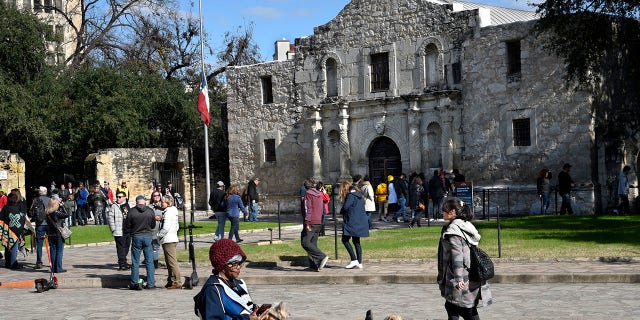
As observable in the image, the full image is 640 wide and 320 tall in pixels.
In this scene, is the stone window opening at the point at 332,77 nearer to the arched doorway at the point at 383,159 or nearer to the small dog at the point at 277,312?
the arched doorway at the point at 383,159

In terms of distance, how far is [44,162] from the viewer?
4178 centimetres

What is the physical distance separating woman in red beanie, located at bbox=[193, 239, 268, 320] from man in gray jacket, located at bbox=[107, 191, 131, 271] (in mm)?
12385

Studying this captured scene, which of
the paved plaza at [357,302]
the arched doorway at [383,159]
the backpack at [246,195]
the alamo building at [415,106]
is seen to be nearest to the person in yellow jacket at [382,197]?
the alamo building at [415,106]

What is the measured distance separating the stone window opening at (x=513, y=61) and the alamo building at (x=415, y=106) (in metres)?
0.05

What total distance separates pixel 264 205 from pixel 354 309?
82.7ft

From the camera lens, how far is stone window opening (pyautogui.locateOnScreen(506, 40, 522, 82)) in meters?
31.1

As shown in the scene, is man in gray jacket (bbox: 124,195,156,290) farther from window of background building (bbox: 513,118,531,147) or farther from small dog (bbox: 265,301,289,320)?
window of background building (bbox: 513,118,531,147)

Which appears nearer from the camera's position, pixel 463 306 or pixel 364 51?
pixel 463 306

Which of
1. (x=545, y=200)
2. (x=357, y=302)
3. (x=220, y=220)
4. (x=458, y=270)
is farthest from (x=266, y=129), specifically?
(x=458, y=270)

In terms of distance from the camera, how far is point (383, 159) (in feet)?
114

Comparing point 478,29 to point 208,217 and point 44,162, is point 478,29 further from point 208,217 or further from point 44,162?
point 44,162

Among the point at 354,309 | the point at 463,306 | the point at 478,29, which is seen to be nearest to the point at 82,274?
the point at 354,309

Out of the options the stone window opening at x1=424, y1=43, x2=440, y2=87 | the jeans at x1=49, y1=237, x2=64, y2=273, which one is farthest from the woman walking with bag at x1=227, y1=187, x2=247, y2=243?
the stone window opening at x1=424, y1=43, x2=440, y2=87

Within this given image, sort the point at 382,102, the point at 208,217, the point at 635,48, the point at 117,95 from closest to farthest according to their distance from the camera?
1. the point at 635,48
2. the point at 382,102
3. the point at 208,217
4. the point at 117,95
